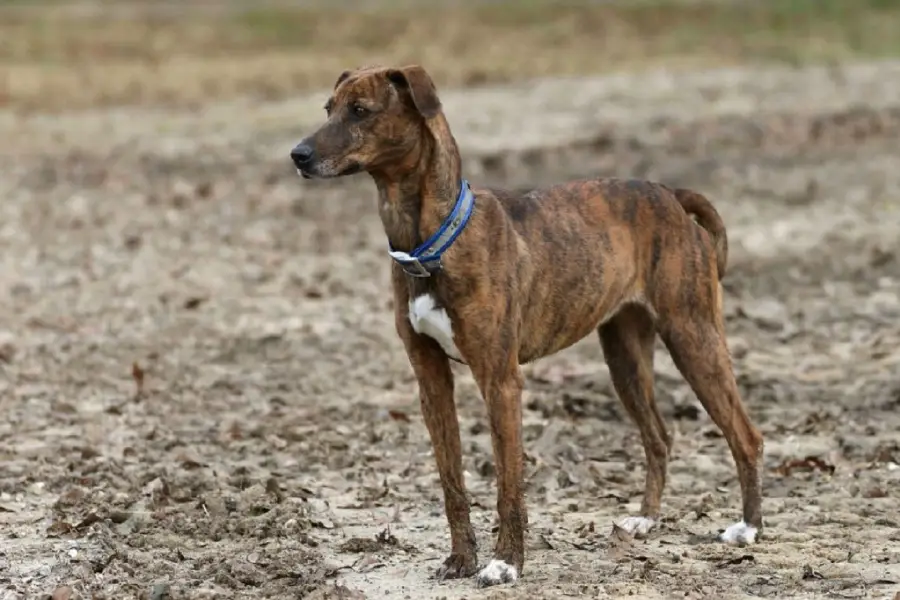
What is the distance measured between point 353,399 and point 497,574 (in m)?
3.93

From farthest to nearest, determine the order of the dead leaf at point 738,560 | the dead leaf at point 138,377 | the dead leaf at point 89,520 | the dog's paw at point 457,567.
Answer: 1. the dead leaf at point 138,377
2. the dead leaf at point 89,520
3. the dead leaf at point 738,560
4. the dog's paw at point 457,567

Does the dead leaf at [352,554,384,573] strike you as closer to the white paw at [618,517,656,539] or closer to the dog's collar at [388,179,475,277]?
the white paw at [618,517,656,539]

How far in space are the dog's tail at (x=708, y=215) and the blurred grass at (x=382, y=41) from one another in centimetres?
2087

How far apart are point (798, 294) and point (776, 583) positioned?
22.6 ft

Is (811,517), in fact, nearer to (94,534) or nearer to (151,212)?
(94,534)

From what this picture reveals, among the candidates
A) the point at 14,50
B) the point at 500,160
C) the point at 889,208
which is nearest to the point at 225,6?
the point at 14,50

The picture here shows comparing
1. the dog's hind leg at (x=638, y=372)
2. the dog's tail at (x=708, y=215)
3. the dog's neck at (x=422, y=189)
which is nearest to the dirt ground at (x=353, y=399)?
the dog's hind leg at (x=638, y=372)

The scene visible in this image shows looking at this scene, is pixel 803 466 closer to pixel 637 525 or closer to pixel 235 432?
pixel 637 525

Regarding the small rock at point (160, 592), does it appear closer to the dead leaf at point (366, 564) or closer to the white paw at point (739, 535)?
the dead leaf at point (366, 564)

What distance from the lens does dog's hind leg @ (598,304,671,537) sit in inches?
341

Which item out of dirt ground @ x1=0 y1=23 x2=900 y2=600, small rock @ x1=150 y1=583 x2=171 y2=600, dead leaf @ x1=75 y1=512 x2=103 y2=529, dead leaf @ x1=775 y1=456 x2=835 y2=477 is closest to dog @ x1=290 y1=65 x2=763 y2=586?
dirt ground @ x1=0 y1=23 x2=900 y2=600

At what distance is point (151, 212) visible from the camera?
61.0 ft

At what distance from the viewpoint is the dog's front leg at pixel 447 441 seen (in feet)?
24.5

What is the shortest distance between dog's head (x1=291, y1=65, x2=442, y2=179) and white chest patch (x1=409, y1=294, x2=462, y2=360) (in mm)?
619
